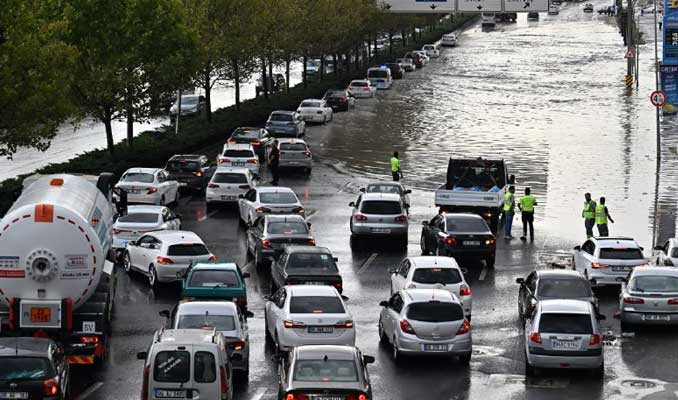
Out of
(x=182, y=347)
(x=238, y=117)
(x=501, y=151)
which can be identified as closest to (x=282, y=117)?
(x=238, y=117)

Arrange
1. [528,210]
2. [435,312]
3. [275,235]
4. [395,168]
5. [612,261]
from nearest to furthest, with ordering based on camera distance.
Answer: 1. [435,312]
2. [612,261]
3. [275,235]
4. [528,210]
5. [395,168]

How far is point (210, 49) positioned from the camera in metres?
68.4

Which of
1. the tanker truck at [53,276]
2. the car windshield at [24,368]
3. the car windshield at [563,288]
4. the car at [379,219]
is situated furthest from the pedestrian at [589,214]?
the car windshield at [24,368]

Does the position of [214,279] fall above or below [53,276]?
below

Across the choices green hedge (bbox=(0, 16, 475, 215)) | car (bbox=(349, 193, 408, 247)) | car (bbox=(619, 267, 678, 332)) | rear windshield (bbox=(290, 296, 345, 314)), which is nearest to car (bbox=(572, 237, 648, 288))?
car (bbox=(619, 267, 678, 332))

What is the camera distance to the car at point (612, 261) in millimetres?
36031

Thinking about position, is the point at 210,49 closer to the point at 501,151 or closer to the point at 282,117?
the point at 282,117

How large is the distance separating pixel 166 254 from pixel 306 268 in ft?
13.2

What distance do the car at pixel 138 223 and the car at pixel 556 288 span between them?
12277mm

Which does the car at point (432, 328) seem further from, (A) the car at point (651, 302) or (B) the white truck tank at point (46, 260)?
(B) the white truck tank at point (46, 260)

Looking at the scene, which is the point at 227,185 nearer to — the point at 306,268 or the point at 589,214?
the point at 589,214

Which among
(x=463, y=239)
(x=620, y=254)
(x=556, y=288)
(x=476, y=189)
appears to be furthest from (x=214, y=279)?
(x=476, y=189)

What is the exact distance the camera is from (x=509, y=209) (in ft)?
145

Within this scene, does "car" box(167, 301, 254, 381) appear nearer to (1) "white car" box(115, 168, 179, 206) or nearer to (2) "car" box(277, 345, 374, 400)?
(2) "car" box(277, 345, 374, 400)
